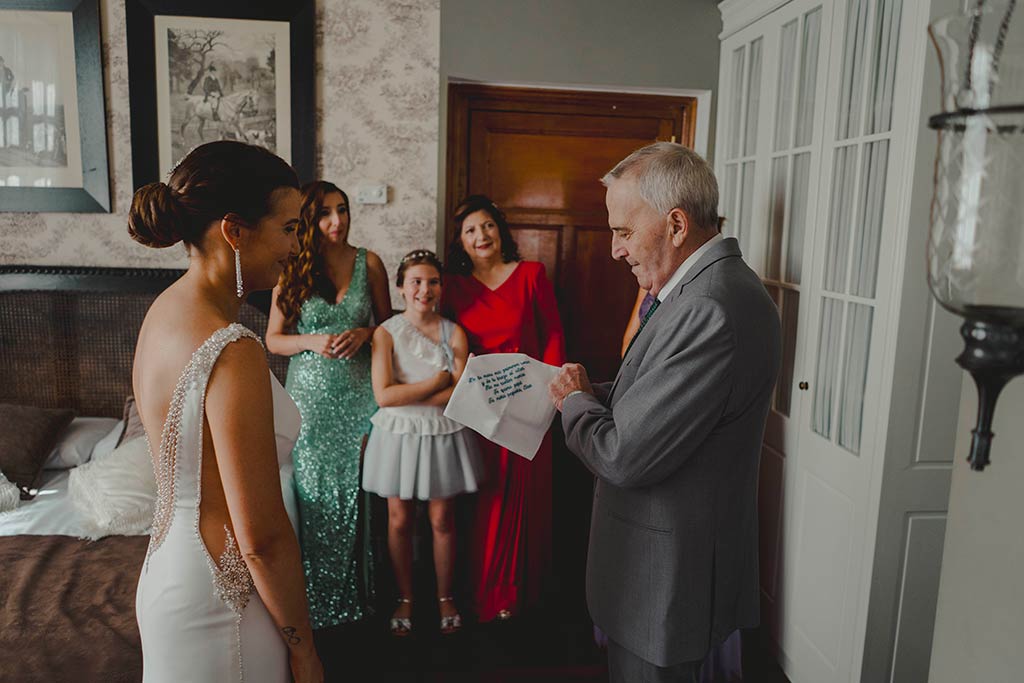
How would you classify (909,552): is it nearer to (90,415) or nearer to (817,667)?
(817,667)

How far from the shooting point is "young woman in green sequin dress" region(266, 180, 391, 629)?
2.74 meters

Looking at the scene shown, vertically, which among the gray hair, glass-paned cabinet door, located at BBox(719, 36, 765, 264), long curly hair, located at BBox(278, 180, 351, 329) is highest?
glass-paned cabinet door, located at BBox(719, 36, 765, 264)

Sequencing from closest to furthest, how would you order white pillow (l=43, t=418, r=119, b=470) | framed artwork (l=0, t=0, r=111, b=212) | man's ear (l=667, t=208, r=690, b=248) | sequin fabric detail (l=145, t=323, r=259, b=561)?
sequin fabric detail (l=145, t=323, r=259, b=561), man's ear (l=667, t=208, r=690, b=248), white pillow (l=43, t=418, r=119, b=470), framed artwork (l=0, t=0, r=111, b=212)

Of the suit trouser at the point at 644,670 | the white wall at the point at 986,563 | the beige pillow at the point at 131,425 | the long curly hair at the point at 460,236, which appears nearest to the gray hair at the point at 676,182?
the white wall at the point at 986,563

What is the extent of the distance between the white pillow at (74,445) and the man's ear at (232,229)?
227 cm

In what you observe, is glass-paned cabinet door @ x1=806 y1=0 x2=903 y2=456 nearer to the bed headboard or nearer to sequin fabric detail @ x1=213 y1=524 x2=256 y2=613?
sequin fabric detail @ x1=213 y1=524 x2=256 y2=613

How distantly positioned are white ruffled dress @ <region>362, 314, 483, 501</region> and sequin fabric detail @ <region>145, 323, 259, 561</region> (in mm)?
1479

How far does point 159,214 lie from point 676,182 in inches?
37.0

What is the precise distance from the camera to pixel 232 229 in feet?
3.91

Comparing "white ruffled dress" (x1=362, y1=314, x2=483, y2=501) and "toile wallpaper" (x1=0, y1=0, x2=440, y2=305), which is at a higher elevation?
"toile wallpaper" (x1=0, y1=0, x2=440, y2=305)

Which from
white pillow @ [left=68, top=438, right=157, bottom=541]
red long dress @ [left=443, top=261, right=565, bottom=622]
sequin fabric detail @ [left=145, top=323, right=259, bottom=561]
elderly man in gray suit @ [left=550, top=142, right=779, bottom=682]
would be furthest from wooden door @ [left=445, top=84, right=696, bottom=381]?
sequin fabric detail @ [left=145, top=323, right=259, bottom=561]

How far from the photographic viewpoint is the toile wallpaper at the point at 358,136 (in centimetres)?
323

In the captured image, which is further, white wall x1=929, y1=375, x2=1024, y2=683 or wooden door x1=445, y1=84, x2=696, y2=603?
wooden door x1=445, y1=84, x2=696, y2=603

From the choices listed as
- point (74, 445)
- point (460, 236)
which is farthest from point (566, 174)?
point (74, 445)
